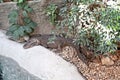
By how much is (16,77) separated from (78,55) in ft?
2.59

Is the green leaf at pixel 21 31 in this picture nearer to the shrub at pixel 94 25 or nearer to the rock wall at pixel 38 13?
the rock wall at pixel 38 13

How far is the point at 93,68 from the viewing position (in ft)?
9.27

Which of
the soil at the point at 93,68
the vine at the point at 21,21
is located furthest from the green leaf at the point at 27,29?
the soil at the point at 93,68

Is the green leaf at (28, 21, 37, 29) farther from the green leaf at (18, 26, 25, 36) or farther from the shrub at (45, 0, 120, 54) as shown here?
the shrub at (45, 0, 120, 54)

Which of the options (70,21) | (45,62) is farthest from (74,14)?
(45,62)

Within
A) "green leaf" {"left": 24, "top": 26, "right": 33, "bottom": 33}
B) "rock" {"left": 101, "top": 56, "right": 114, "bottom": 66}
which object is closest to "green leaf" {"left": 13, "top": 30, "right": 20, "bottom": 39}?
"green leaf" {"left": 24, "top": 26, "right": 33, "bottom": 33}

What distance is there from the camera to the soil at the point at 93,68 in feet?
8.93

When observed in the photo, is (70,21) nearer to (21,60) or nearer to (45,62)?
(45,62)

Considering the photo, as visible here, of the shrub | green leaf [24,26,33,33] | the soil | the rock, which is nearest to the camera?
the shrub

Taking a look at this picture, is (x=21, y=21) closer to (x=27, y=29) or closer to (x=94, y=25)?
(x=27, y=29)

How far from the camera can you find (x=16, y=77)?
308 centimetres

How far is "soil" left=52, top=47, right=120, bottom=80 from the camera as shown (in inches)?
107

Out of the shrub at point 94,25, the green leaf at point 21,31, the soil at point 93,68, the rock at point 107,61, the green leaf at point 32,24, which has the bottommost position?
the soil at point 93,68

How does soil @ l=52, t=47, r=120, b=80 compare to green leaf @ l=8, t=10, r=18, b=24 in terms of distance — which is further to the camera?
green leaf @ l=8, t=10, r=18, b=24
